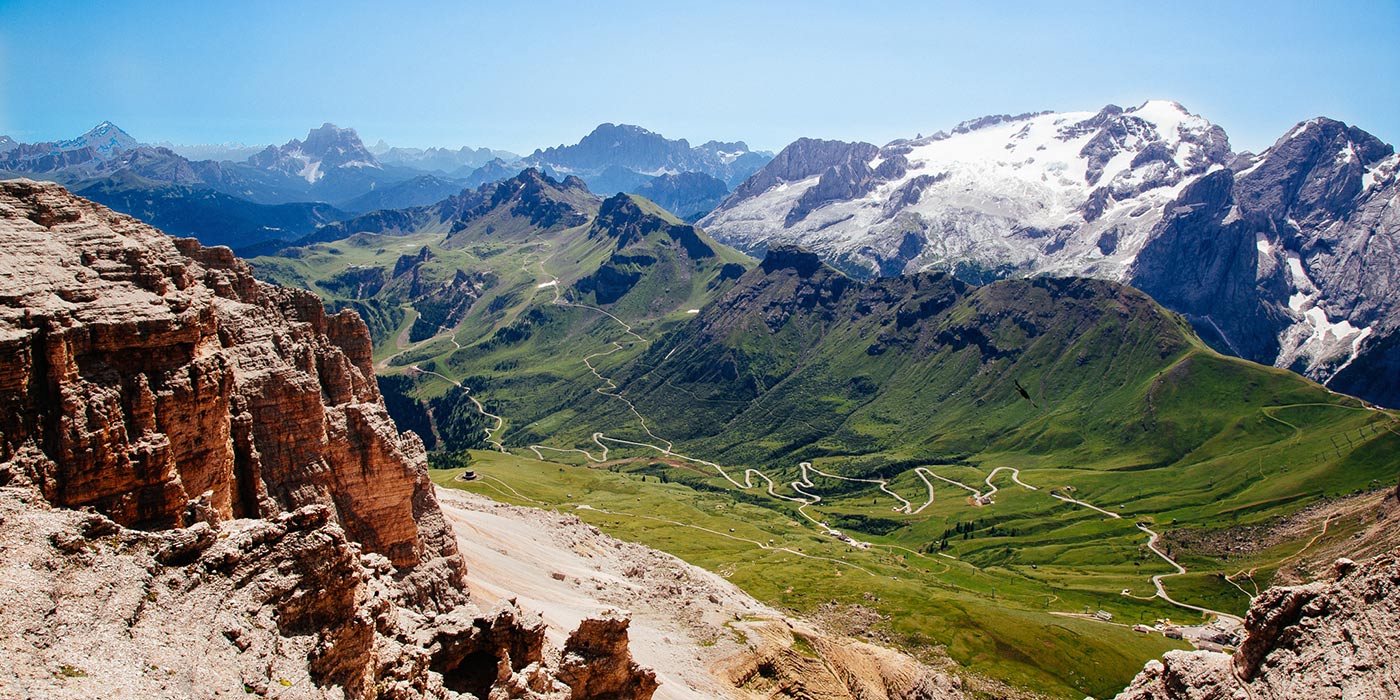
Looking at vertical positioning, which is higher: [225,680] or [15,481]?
[15,481]

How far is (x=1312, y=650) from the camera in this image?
Result: 134ft

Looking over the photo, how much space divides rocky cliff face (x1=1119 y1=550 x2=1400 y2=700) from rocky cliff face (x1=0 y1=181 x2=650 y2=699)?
36.5 meters

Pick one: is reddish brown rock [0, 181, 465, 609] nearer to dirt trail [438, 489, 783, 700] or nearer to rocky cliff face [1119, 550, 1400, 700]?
dirt trail [438, 489, 783, 700]

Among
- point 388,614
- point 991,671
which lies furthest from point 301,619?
point 991,671

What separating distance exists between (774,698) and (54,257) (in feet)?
230

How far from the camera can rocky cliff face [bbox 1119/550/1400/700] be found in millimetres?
38406

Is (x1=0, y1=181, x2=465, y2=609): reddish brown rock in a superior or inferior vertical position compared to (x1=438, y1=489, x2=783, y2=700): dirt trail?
superior

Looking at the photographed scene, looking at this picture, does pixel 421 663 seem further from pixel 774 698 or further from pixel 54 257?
pixel 774 698

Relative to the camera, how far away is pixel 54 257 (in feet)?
145

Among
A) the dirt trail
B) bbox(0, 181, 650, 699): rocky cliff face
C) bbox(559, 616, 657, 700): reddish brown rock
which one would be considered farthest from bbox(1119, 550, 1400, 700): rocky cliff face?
the dirt trail

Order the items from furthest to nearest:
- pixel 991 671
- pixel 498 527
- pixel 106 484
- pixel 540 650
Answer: pixel 991 671
pixel 498 527
pixel 540 650
pixel 106 484

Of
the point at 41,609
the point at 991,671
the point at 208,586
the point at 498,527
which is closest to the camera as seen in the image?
the point at 41,609

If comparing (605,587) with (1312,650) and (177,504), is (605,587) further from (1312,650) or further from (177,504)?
(1312,650)

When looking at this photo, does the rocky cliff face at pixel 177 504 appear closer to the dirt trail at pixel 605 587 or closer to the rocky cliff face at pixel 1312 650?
the dirt trail at pixel 605 587
